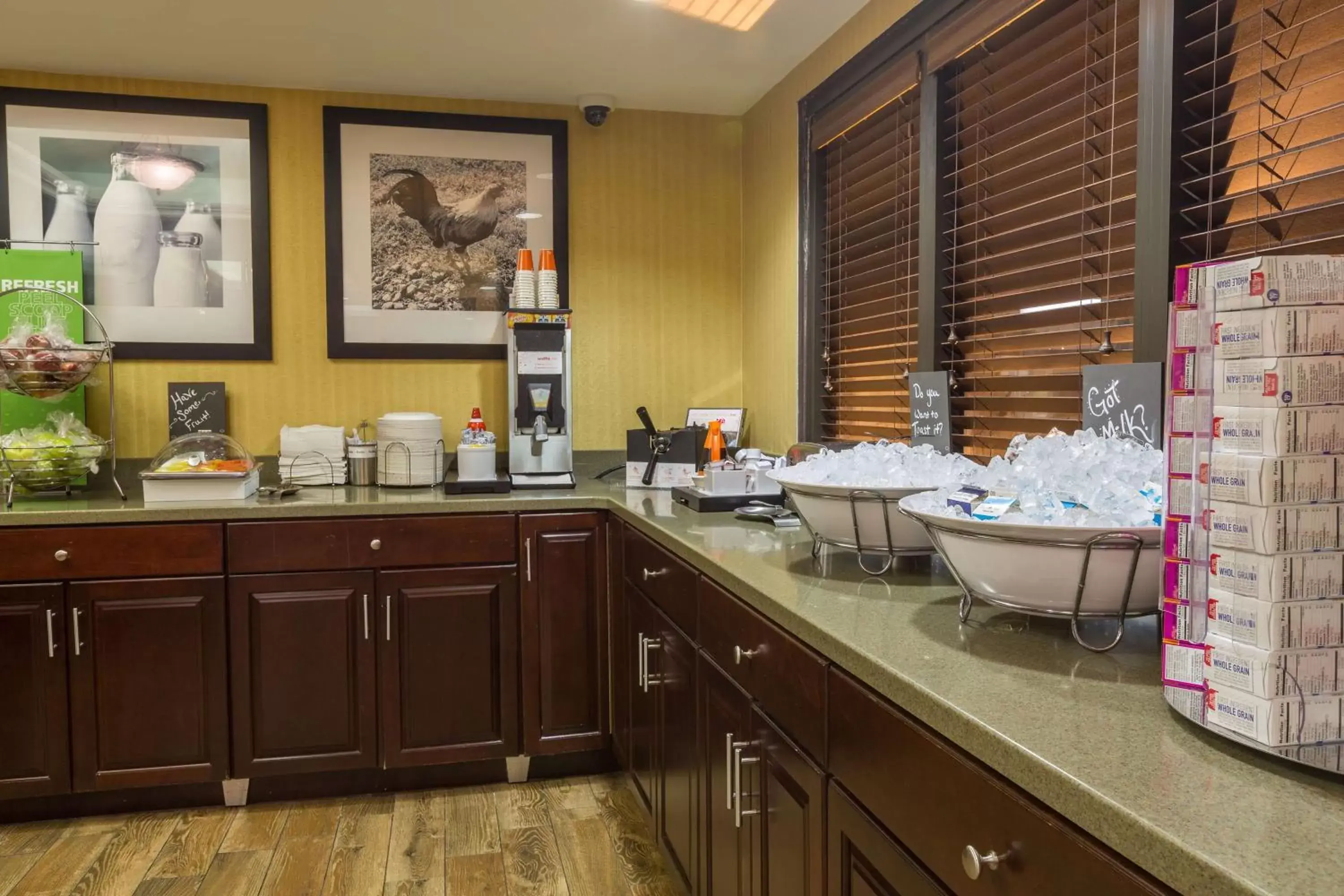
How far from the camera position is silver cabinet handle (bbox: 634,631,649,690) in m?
2.26

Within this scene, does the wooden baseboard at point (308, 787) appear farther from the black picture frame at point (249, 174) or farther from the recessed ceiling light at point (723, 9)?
the recessed ceiling light at point (723, 9)

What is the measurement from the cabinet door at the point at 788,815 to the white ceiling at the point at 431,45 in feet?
6.60

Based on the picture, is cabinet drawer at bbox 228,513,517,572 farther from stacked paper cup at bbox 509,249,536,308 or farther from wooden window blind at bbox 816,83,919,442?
wooden window blind at bbox 816,83,919,442

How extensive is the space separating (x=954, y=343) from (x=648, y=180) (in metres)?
1.66

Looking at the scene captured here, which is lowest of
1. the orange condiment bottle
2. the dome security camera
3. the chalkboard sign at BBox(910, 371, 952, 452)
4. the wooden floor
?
the wooden floor

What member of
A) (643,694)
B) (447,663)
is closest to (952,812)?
(643,694)

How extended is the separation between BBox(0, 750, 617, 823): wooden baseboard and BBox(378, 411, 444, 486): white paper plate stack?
0.90 meters

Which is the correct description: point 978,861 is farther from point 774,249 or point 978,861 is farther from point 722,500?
point 774,249

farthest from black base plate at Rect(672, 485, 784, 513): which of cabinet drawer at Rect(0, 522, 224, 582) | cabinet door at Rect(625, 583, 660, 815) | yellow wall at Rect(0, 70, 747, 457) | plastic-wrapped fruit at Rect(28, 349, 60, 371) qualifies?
plastic-wrapped fruit at Rect(28, 349, 60, 371)

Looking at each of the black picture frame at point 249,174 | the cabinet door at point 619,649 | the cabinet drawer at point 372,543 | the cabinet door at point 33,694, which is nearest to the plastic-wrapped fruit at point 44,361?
the black picture frame at point 249,174

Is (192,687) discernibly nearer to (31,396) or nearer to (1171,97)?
(31,396)

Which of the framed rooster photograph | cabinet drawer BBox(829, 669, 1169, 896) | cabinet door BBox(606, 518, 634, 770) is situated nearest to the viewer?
cabinet drawer BBox(829, 669, 1169, 896)

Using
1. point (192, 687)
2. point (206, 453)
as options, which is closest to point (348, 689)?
point (192, 687)

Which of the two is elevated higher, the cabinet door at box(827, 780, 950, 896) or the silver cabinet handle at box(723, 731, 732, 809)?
the cabinet door at box(827, 780, 950, 896)
